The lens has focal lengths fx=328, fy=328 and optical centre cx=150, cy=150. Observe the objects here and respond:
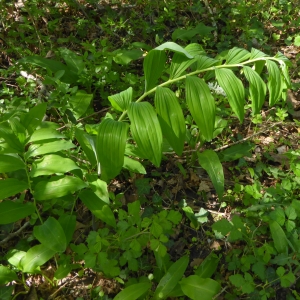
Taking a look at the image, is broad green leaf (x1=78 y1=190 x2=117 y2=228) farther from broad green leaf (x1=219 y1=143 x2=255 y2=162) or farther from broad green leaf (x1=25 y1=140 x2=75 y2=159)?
broad green leaf (x1=219 y1=143 x2=255 y2=162)

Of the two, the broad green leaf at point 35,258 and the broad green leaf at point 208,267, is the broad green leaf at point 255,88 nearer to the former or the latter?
the broad green leaf at point 208,267

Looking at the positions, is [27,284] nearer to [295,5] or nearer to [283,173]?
[283,173]

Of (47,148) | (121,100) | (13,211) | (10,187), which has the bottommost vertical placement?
(13,211)

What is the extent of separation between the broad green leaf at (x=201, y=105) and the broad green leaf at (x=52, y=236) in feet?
3.13

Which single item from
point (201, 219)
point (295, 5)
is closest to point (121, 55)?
point (201, 219)

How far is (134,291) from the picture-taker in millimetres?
1991

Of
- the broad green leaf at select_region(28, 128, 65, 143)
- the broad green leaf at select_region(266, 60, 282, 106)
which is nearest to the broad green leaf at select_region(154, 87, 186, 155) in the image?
the broad green leaf at select_region(266, 60, 282, 106)

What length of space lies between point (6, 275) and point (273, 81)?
1883 mm

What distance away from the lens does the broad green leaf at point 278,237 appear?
7.48 ft

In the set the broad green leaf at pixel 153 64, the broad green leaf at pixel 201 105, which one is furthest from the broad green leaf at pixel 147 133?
the broad green leaf at pixel 153 64

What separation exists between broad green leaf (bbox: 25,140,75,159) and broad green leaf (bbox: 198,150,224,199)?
42.5 inches

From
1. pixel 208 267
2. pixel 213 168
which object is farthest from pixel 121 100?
pixel 208 267

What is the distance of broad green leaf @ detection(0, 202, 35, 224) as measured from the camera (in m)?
1.81

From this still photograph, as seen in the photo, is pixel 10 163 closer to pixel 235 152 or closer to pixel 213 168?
pixel 213 168
